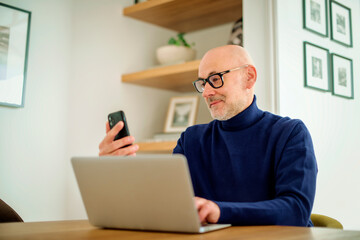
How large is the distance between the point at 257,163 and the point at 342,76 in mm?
1340

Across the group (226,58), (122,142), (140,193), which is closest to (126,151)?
(122,142)

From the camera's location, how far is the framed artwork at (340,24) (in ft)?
7.93

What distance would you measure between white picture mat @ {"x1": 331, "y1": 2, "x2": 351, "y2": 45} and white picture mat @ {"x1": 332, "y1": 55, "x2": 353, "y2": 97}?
14 centimetres

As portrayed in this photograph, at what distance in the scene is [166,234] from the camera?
0.81 metres

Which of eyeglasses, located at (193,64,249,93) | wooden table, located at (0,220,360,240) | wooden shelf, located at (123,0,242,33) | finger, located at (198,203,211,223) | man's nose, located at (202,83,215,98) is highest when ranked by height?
wooden shelf, located at (123,0,242,33)

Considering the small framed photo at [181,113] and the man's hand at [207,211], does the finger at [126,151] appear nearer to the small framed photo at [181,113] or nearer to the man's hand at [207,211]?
the man's hand at [207,211]

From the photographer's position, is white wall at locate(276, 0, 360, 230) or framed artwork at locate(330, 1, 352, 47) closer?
white wall at locate(276, 0, 360, 230)

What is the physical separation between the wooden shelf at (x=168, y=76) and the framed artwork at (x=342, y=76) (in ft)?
2.69

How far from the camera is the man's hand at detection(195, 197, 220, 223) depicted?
34.4 inches

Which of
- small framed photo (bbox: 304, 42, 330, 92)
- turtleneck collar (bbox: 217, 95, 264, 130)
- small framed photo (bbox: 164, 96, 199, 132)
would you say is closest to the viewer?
turtleneck collar (bbox: 217, 95, 264, 130)

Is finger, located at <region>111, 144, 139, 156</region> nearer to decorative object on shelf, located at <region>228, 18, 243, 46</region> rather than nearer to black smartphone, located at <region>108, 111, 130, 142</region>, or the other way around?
black smartphone, located at <region>108, 111, 130, 142</region>

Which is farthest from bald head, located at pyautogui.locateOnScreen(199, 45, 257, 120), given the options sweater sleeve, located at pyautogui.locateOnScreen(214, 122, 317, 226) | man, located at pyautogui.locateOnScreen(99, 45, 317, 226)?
sweater sleeve, located at pyautogui.locateOnScreen(214, 122, 317, 226)

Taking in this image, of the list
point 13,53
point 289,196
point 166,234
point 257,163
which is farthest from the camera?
point 13,53

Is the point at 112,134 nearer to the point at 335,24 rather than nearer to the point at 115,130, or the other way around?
the point at 115,130
